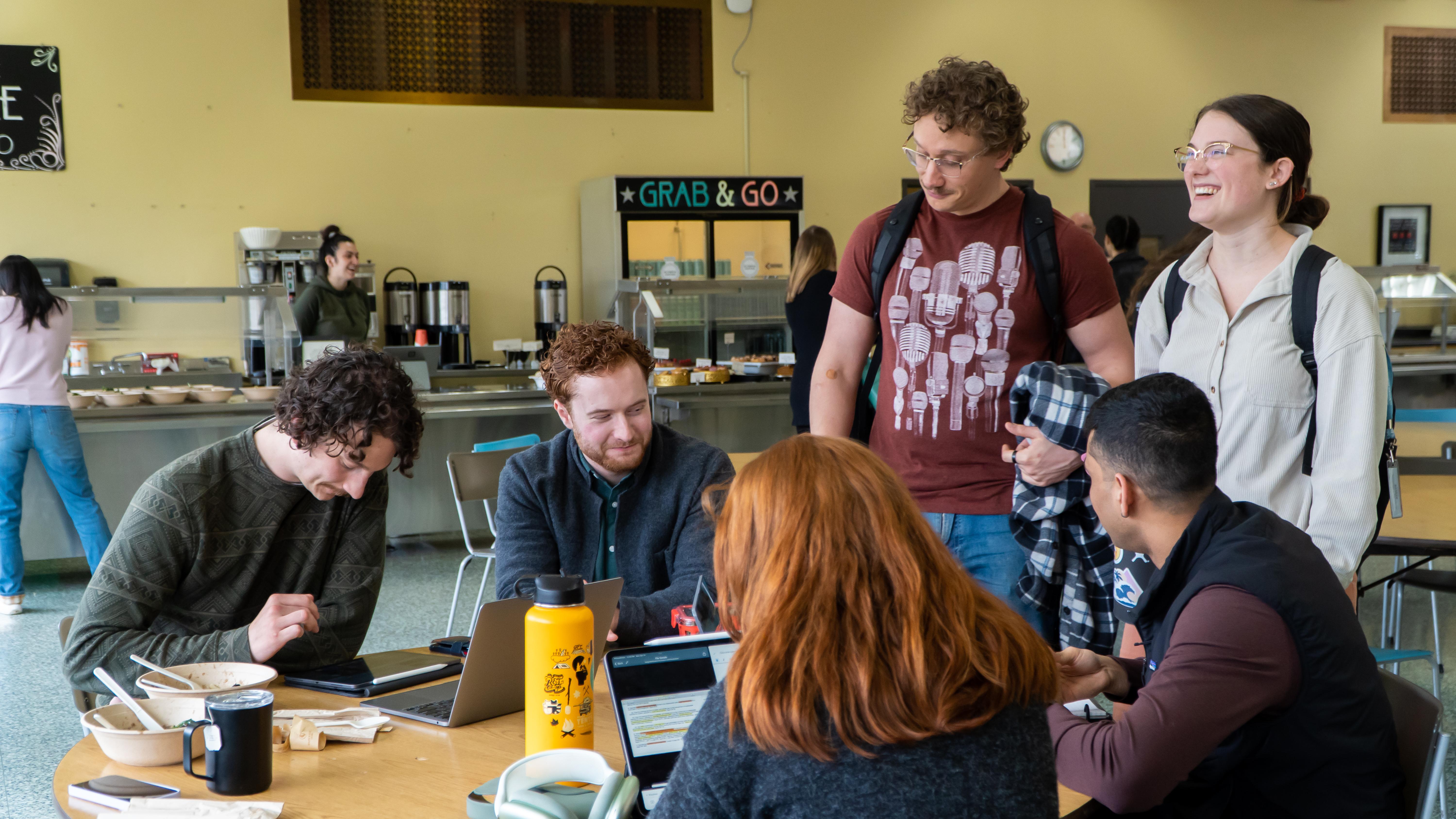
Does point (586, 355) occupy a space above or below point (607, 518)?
above

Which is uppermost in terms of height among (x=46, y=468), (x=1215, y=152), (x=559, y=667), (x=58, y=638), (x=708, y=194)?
(x=708, y=194)

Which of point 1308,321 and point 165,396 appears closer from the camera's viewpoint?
point 1308,321

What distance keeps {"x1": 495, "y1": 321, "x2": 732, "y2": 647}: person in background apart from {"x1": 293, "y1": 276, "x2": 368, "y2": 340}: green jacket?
4593 mm

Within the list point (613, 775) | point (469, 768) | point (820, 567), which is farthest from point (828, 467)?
point (469, 768)

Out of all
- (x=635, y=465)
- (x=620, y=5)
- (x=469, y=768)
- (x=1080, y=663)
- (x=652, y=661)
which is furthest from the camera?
(x=620, y=5)

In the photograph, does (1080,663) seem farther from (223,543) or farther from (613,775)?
(223,543)

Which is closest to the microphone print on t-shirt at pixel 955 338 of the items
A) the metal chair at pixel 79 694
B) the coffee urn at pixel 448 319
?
→ the metal chair at pixel 79 694

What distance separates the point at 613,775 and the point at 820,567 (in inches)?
12.2

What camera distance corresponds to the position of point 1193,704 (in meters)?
1.37

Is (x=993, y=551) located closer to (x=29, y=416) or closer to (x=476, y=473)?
(x=476, y=473)

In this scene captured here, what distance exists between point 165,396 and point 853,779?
519 centimetres

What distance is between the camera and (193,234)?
6.83 m

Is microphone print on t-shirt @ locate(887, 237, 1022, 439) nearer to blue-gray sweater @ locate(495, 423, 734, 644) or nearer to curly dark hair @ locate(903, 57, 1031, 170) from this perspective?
curly dark hair @ locate(903, 57, 1031, 170)

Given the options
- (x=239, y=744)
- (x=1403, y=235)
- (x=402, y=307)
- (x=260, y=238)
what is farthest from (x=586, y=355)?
(x=1403, y=235)
